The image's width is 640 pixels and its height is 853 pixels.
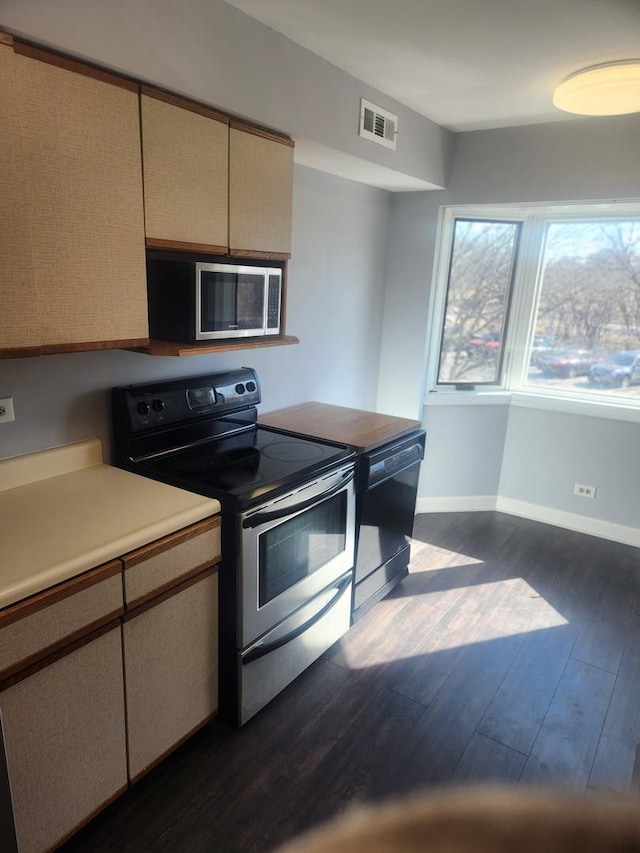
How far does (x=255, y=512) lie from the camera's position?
185 centimetres

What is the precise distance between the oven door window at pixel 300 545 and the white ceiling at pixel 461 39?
172 centimetres

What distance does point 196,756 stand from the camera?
1.89 m

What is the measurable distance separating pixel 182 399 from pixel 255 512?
65 centimetres

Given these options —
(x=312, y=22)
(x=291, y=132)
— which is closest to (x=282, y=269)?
(x=291, y=132)

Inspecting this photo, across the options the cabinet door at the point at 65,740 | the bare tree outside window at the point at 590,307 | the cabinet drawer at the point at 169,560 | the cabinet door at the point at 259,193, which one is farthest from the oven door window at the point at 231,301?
the bare tree outside window at the point at 590,307

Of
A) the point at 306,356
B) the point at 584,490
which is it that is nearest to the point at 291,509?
the point at 306,356

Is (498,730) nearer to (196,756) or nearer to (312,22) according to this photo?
(196,756)

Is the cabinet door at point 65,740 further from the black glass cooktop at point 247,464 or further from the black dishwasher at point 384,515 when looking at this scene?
the black dishwasher at point 384,515

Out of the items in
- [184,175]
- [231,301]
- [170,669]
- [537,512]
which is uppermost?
[184,175]

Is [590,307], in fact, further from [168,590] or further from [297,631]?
[168,590]

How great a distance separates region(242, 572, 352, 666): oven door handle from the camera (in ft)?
6.38

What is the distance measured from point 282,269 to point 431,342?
168cm

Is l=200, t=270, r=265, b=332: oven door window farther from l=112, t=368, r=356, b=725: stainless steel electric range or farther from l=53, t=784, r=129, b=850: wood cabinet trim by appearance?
l=53, t=784, r=129, b=850: wood cabinet trim

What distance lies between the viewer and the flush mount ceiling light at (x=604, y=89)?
6.86 ft
